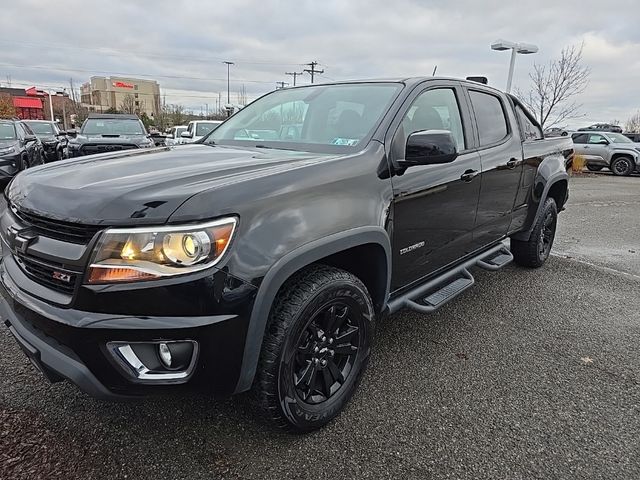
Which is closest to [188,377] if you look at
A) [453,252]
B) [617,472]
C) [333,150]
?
[333,150]

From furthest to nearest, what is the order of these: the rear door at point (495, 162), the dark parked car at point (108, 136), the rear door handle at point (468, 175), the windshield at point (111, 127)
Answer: the windshield at point (111, 127)
the dark parked car at point (108, 136)
the rear door at point (495, 162)
the rear door handle at point (468, 175)

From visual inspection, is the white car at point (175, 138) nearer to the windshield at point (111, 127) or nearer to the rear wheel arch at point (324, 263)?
the windshield at point (111, 127)

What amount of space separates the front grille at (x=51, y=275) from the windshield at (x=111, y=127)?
34.0 feet

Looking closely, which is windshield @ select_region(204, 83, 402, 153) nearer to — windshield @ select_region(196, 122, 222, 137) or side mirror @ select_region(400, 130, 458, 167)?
side mirror @ select_region(400, 130, 458, 167)

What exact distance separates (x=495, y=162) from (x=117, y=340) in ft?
9.71

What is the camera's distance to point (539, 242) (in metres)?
4.82

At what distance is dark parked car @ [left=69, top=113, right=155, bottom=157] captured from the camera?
10.2 metres

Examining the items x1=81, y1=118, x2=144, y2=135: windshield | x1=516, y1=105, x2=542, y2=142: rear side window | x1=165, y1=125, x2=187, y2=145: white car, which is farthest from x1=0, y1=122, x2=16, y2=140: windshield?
x1=516, y1=105, x2=542, y2=142: rear side window

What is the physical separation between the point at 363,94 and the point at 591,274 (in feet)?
11.4

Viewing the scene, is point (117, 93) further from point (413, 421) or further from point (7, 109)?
point (413, 421)

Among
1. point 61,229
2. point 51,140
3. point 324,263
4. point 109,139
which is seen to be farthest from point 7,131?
point 324,263

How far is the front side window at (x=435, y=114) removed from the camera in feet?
9.39

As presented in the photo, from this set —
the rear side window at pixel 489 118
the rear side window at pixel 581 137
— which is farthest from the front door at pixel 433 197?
the rear side window at pixel 581 137

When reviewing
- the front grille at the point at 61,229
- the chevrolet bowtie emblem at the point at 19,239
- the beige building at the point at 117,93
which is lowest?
the chevrolet bowtie emblem at the point at 19,239
